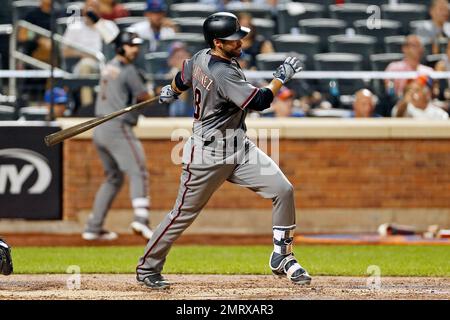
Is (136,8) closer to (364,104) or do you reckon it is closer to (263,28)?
(263,28)

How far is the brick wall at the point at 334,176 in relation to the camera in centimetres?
1391

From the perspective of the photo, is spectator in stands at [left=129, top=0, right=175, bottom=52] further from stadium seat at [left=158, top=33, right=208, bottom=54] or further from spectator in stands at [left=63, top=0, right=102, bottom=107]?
spectator in stands at [left=63, top=0, right=102, bottom=107]

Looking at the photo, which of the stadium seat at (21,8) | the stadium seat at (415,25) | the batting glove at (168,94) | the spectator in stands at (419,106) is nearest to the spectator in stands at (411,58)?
the spectator in stands at (419,106)

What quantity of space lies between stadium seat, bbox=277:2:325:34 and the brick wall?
325 cm

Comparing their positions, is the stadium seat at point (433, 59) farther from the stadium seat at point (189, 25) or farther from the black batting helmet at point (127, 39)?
the black batting helmet at point (127, 39)

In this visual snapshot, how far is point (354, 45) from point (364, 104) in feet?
6.91

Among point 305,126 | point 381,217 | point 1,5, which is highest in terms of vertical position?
point 1,5

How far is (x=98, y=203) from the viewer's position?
1252cm

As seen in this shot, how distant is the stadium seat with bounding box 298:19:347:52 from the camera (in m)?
16.4

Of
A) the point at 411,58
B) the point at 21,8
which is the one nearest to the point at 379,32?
the point at 411,58

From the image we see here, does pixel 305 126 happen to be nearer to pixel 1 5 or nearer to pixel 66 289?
pixel 1 5

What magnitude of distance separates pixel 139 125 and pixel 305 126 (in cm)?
205

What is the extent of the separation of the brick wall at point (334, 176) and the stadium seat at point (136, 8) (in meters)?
Answer: 3.57
